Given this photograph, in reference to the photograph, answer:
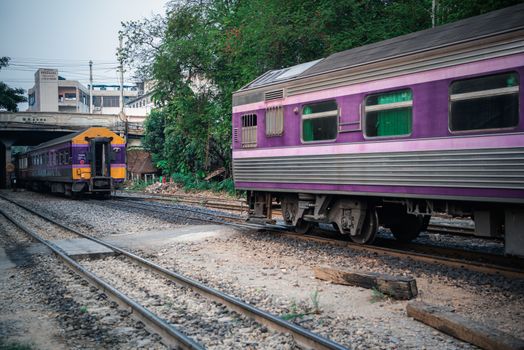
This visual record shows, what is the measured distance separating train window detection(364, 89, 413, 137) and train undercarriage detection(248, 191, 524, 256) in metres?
1.28

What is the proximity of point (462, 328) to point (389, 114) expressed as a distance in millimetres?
4766

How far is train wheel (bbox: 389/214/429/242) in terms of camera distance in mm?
10141

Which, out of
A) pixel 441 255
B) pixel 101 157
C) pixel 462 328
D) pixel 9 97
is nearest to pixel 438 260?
pixel 441 255

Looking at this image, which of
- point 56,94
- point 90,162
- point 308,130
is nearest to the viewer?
point 308,130

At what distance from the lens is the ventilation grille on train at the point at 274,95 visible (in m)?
11.2

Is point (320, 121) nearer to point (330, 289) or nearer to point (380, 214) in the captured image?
point (380, 214)

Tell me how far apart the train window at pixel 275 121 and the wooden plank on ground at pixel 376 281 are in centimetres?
441

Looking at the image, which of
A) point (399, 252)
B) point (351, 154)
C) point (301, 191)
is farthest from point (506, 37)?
point (301, 191)

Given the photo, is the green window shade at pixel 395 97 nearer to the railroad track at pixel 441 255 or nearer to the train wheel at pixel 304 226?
the railroad track at pixel 441 255

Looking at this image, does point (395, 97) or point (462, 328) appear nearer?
point (462, 328)

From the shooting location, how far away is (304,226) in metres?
11.6

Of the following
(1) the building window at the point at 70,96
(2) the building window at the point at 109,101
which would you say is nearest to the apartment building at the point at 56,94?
(1) the building window at the point at 70,96

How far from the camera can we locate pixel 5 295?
707cm

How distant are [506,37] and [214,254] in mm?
6364
